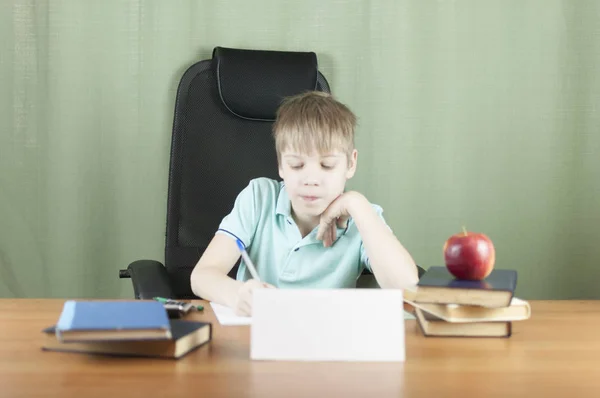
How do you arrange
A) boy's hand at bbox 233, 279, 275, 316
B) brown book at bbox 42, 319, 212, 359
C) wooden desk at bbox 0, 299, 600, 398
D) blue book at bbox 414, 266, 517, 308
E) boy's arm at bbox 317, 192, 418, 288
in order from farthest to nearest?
boy's arm at bbox 317, 192, 418, 288, boy's hand at bbox 233, 279, 275, 316, blue book at bbox 414, 266, 517, 308, brown book at bbox 42, 319, 212, 359, wooden desk at bbox 0, 299, 600, 398

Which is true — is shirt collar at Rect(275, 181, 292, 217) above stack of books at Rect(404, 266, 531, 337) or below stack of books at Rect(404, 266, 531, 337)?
above

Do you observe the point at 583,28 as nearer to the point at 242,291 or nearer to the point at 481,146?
the point at 481,146

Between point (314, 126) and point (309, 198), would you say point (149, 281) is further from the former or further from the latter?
point (314, 126)

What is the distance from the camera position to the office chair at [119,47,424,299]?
6.48 ft

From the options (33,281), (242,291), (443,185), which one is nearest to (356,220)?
(242,291)

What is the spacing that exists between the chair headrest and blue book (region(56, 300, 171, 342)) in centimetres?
104

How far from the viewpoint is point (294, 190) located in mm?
1644

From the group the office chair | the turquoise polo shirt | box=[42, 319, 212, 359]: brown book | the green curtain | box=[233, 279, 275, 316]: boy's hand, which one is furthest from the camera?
the green curtain

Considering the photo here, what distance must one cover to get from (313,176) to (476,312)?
55 cm

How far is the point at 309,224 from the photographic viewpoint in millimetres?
1786


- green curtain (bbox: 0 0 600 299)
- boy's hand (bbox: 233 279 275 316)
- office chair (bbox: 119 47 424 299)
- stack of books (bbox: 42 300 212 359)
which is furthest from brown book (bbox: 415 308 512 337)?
green curtain (bbox: 0 0 600 299)

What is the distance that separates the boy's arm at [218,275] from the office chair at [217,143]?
0.26 m

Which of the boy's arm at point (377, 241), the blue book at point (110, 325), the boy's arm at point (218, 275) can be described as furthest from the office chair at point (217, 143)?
the blue book at point (110, 325)

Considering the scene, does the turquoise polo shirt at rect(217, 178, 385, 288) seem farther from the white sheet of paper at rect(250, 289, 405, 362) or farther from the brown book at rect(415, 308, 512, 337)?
the white sheet of paper at rect(250, 289, 405, 362)
